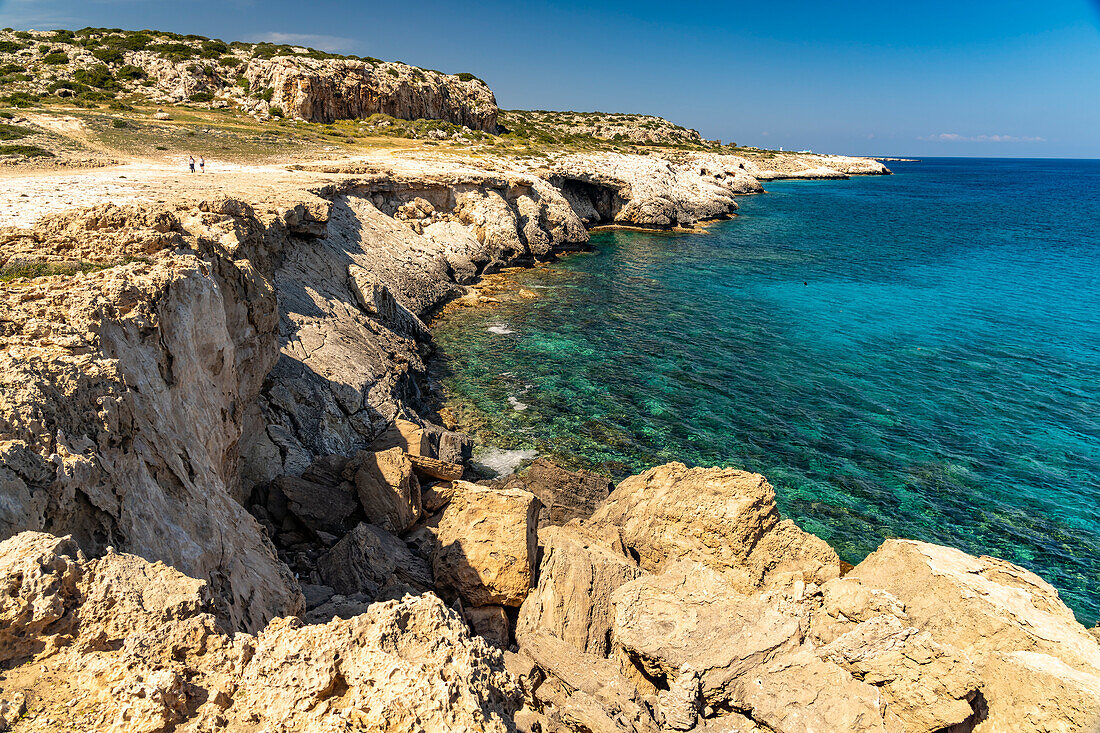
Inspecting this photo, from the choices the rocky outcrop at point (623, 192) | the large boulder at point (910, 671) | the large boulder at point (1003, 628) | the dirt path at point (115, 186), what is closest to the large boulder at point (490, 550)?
the large boulder at point (910, 671)

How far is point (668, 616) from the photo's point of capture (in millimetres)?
10359

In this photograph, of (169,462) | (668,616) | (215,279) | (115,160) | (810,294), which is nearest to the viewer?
(169,462)

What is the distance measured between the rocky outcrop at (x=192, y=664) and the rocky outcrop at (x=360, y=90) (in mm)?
80380

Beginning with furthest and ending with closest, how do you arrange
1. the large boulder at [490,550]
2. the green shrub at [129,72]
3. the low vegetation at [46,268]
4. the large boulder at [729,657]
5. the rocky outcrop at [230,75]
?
the green shrub at [129,72]
the rocky outcrop at [230,75]
the large boulder at [490,550]
the low vegetation at [46,268]
the large boulder at [729,657]

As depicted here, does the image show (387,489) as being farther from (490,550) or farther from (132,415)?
(132,415)

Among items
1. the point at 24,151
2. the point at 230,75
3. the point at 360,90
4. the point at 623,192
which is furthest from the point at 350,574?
the point at 230,75

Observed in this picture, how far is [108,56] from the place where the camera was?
71750mm

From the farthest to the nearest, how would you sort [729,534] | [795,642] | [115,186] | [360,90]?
[360,90] → [115,186] → [729,534] → [795,642]

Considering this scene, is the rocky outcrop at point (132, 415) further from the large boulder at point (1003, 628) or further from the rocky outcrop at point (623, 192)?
the rocky outcrop at point (623, 192)

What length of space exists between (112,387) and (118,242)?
6.51 metres

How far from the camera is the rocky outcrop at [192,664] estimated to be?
4617 millimetres

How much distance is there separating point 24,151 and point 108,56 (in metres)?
57.7

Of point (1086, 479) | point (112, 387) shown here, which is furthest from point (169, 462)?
point (1086, 479)

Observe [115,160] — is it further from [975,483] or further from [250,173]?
[975,483]
